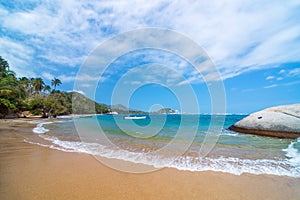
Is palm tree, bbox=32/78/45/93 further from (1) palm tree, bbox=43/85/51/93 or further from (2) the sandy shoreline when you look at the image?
(2) the sandy shoreline

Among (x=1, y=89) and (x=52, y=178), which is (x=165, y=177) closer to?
(x=52, y=178)

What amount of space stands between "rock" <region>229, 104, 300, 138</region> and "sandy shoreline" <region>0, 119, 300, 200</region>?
10979mm

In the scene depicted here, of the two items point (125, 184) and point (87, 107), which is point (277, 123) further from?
point (87, 107)

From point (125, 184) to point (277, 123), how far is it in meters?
15.3

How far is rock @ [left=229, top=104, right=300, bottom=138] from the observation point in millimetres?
12047

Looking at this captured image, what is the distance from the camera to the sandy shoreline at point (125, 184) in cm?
306

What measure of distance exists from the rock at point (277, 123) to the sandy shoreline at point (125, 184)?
10979 mm

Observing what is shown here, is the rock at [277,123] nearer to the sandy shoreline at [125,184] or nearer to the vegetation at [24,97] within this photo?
the sandy shoreline at [125,184]

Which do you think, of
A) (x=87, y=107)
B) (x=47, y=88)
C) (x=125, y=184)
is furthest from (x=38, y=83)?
(x=125, y=184)

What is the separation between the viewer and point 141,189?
3324 millimetres

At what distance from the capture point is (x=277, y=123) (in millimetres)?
12914

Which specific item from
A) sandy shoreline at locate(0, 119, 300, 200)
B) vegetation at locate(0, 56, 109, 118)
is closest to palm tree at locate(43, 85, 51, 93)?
vegetation at locate(0, 56, 109, 118)

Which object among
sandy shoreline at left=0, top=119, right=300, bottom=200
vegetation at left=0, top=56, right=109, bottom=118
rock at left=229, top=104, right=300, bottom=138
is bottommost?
sandy shoreline at left=0, top=119, right=300, bottom=200

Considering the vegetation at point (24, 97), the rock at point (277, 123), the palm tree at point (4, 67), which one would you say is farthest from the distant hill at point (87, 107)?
the rock at point (277, 123)
